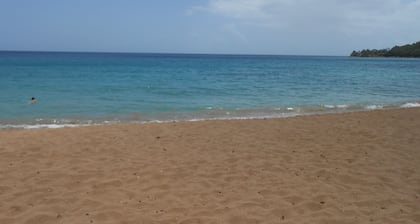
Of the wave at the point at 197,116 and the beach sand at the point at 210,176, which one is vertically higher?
the beach sand at the point at 210,176

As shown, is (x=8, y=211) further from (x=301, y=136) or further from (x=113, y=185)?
(x=301, y=136)

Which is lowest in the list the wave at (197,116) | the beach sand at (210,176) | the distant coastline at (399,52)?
the wave at (197,116)

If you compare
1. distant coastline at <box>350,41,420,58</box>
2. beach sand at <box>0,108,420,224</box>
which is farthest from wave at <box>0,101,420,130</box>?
distant coastline at <box>350,41,420,58</box>

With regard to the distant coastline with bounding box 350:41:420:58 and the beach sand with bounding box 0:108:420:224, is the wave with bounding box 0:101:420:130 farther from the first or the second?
the distant coastline with bounding box 350:41:420:58

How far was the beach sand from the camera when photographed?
4.36 metres

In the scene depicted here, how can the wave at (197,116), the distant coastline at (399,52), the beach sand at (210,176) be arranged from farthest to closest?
the distant coastline at (399,52), the wave at (197,116), the beach sand at (210,176)

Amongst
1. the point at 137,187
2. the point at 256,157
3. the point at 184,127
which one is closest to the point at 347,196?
the point at 256,157

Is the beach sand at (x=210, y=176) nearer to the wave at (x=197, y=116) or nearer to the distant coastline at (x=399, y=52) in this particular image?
the wave at (x=197, y=116)

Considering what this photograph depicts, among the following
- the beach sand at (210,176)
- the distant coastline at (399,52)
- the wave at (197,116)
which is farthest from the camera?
the distant coastline at (399,52)

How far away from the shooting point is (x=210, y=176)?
5641mm

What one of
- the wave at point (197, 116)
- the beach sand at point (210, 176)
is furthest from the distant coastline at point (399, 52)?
the beach sand at point (210, 176)

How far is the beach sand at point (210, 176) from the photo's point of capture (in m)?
4.36

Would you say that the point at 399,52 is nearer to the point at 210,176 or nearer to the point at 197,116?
the point at 197,116

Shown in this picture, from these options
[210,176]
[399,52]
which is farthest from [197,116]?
[399,52]
